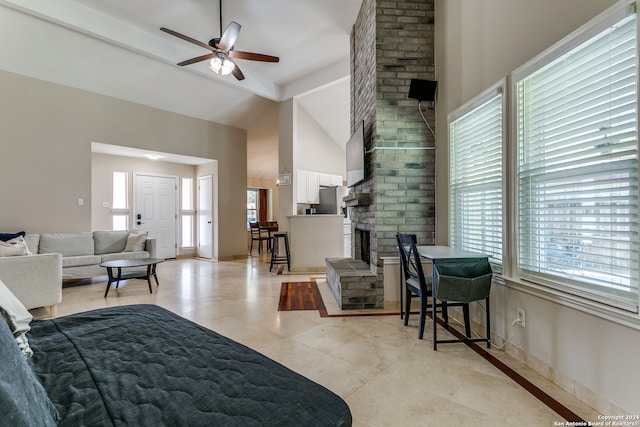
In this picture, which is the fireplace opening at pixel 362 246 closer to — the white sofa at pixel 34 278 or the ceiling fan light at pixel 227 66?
the ceiling fan light at pixel 227 66

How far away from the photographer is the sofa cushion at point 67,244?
458 centimetres

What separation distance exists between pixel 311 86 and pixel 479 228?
460 centimetres

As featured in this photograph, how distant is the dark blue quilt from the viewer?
80 cm

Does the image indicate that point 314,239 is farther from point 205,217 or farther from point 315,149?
point 205,217

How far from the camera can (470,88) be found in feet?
9.13

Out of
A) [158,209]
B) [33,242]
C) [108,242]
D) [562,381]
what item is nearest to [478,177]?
[562,381]

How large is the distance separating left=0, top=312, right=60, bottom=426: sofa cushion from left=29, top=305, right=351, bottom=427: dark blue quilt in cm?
9

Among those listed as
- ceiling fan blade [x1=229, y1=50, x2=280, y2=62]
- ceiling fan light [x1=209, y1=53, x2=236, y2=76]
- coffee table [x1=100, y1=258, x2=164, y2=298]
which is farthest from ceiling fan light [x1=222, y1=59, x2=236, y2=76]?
coffee table [x1=100, y1=258, x2=164, y2=298]

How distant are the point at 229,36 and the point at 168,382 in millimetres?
3667

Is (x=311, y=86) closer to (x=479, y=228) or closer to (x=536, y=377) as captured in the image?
(x=479, y=228)

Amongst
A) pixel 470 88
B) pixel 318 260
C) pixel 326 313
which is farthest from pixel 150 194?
pixel 470 88

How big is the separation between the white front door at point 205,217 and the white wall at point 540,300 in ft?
19.0

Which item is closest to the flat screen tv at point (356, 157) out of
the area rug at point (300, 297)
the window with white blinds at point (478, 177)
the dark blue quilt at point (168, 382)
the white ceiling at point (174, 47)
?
the window with white blinds at point (478, 177)

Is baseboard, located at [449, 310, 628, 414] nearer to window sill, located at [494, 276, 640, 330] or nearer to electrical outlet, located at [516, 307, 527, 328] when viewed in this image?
electrical outlet, located at [516, 307, 527, 328]
